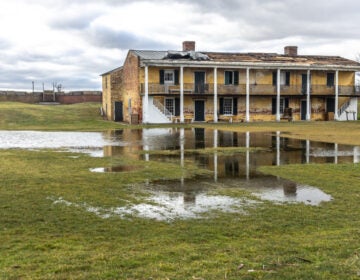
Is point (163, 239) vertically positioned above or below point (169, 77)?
below

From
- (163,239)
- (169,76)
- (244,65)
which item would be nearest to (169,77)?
(169,76)

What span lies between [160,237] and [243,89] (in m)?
39.1

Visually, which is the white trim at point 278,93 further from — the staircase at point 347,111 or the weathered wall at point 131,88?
the weathered wall at point 131,88

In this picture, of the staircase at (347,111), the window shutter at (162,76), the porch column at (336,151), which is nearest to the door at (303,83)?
the staircase at (347,111)

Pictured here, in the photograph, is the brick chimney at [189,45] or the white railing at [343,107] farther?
the white railing at [343,107]

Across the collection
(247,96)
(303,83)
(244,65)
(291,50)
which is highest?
(291,50)

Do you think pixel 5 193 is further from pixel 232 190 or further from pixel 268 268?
pixel 268 268

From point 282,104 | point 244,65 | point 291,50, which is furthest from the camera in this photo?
point 291,50

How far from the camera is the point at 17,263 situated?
18.3ft

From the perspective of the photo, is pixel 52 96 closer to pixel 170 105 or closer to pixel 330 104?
pixel 170 105

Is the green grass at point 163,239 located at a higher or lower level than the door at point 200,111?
lower

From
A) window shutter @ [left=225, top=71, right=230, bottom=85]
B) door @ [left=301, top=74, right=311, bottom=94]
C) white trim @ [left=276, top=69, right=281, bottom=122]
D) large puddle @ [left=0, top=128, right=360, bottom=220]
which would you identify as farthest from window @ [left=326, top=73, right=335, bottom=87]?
large puddle @ [left=0, top=128, right=360, bottom=220]

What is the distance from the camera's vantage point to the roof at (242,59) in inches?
1682

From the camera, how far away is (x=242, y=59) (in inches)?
1793
